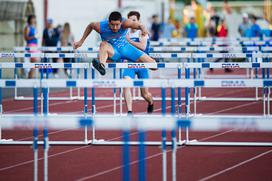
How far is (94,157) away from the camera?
12.3m

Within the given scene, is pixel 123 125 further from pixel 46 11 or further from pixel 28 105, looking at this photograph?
pixel 46 11

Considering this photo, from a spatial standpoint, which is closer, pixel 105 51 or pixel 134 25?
pixel 134 25

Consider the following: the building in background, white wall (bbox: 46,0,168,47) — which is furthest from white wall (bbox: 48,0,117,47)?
the building in background

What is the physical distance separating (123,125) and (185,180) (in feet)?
9.12

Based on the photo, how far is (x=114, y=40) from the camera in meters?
14.6

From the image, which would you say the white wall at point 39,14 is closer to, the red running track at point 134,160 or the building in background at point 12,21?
the building in background at point 12,21

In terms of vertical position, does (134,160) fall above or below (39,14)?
below

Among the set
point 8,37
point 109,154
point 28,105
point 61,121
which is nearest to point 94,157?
point 109,154

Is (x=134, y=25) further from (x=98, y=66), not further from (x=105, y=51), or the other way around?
(x=98, y=66)

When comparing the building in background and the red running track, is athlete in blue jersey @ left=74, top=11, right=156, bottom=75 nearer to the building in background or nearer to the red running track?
the red running track

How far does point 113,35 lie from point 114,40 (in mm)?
138

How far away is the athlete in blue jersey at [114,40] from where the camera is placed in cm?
1400

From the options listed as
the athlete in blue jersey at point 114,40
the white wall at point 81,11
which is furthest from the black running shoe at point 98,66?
the white wall at point 81,11

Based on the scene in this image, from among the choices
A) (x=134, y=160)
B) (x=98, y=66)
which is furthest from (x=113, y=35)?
(x=134, y=160)
